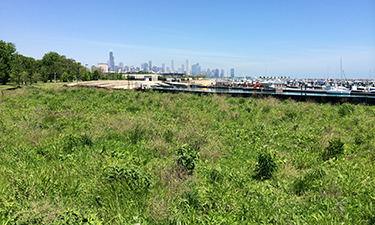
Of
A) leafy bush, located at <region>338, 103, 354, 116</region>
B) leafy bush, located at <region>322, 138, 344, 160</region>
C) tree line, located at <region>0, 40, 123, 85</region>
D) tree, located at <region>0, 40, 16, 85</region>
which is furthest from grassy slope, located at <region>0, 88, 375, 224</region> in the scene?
tree line, located at <region>0, 40, 123, 85</region>

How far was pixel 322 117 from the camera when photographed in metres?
Answer: 13.1

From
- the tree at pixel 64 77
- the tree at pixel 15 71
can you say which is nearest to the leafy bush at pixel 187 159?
the tree at pixel 15 71

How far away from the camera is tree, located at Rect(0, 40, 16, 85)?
6427 centimetres

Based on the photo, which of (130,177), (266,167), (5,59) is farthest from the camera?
(5,59)

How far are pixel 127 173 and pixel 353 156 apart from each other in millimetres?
6425

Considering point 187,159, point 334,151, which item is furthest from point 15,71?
point 334,151

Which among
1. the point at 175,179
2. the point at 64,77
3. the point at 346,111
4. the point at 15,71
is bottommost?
the point at 175,179

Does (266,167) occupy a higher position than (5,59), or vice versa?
(5,59)

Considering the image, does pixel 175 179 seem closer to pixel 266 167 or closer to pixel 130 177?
pixel 130 177

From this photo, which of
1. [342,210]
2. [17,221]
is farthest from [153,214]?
[342,210]

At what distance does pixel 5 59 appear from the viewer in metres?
68.9

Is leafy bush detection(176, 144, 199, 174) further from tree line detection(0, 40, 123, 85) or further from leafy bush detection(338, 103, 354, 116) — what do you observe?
tree line detection(0, 40, 123, 85)

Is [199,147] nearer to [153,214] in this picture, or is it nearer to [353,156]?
[153,214]

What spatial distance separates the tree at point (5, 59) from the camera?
211 feet
